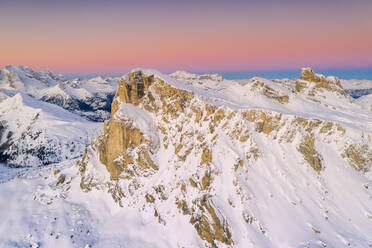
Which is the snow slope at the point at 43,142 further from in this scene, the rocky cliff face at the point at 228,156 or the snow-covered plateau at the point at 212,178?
the rocky cliff face at the point at 228,156

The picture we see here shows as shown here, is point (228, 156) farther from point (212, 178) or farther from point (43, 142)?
point (43, 142)

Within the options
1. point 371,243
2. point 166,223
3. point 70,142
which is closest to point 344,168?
point 371,243

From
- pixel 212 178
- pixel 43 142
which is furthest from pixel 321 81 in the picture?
pixel 43 142

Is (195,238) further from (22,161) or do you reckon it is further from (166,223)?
(22,161)

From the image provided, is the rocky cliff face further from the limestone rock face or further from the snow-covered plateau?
the limestone rock face

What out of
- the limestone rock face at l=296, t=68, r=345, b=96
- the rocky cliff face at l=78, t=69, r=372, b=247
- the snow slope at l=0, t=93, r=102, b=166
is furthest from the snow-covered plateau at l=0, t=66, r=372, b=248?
the snow slope at l=0, t=93, r=102, b=166
